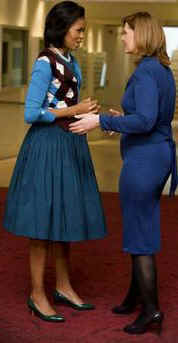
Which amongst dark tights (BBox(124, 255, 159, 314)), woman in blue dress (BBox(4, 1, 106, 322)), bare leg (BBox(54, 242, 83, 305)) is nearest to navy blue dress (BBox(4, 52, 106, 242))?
woman in blue dress (BBox(4, 1, 106, 322))

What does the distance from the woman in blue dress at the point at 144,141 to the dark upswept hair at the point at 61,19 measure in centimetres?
35

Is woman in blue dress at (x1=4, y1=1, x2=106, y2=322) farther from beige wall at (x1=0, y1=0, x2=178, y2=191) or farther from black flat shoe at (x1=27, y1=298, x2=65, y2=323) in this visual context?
beige wall at (x1=0, y1=0, x2=178, y2=191)

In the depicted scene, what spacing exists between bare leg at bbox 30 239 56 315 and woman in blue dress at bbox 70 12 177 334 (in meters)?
0.55

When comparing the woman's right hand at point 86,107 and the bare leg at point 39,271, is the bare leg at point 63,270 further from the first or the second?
the woman's right hand at point 86,107

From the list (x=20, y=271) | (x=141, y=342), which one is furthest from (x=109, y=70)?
(x=141, y=342)

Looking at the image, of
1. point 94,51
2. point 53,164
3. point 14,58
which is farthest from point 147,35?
point 94,51

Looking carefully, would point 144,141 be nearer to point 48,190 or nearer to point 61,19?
point 48,190

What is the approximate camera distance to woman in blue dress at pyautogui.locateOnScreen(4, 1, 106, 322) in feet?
14.4

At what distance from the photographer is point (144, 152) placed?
4230 mm

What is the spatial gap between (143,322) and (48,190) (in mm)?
960

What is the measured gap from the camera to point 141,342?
4.23m

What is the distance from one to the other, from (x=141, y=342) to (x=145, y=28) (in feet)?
5.77

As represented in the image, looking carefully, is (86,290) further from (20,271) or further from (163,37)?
(163,37)

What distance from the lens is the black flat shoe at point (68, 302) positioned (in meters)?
4.81
